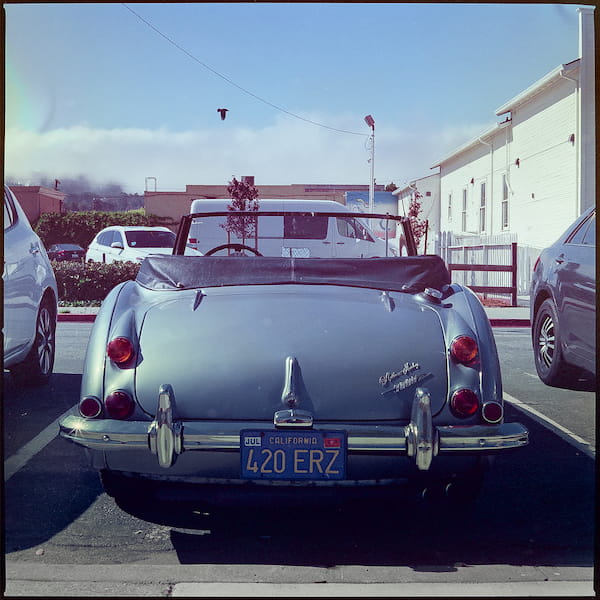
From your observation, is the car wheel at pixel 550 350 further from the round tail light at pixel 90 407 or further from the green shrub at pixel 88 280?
the green shrub at pixel 88 280

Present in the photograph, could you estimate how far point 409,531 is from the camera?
148 inches

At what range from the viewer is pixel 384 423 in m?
3.26

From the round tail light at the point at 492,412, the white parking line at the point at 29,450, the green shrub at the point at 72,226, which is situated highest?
the green shrub at the point at 72,226

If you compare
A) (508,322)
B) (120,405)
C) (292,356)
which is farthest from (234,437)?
(508,322)

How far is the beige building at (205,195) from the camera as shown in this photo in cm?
4544

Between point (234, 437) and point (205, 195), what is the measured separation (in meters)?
43.6

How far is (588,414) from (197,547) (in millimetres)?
3759

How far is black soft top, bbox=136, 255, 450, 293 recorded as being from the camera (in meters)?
3.85

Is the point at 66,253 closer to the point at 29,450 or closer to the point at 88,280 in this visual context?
the point at 88,280

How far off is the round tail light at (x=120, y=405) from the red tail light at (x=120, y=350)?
0.15 m

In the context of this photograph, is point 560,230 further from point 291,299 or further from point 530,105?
point 291,299

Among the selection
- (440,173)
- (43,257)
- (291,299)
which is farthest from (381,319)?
(440,173)

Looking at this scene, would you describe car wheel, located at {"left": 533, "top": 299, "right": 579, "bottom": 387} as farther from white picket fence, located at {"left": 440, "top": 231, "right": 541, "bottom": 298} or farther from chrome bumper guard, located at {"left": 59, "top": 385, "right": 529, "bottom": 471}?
white picket fence, located at {"left": 440, "top": 231, "right": 541, "bottom": 298}

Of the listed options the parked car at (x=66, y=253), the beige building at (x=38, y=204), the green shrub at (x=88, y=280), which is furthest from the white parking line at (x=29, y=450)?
the beige building at (x=38, y=204)
